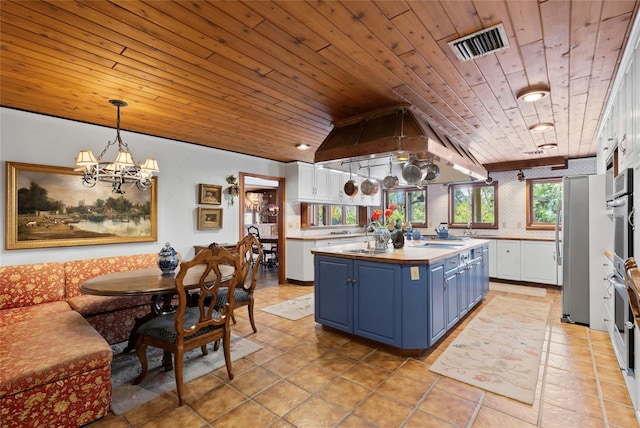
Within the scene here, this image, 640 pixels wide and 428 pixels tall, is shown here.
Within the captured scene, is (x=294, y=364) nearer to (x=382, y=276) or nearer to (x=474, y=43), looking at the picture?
(x=382, y=276)

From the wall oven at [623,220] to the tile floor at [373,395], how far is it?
0.90 meters

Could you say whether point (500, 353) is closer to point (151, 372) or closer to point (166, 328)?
point (166, 328)

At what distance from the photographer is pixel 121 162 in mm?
2760

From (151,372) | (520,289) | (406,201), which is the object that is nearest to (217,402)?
(151,372)

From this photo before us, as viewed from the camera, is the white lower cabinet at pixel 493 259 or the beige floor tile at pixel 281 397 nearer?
the beige floor tile at pixel 281 397

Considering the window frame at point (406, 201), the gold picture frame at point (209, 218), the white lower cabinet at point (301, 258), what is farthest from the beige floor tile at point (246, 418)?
the window frame at point (406, 201)

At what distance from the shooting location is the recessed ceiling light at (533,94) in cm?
259

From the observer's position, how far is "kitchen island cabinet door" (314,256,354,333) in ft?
10.5

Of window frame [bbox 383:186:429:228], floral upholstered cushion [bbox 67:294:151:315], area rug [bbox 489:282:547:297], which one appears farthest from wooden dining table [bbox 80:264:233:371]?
window frame [bbox 383:186:429:228]

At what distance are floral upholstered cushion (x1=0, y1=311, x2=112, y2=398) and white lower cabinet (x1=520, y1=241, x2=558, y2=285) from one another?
6.13 m

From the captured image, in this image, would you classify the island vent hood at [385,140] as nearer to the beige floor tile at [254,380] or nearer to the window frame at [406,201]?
the beige floor tile at [254,380]

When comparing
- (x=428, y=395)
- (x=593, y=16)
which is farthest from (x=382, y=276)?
(x=593, y=16)

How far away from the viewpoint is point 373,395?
2.21m

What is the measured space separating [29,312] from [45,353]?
1100 mm
